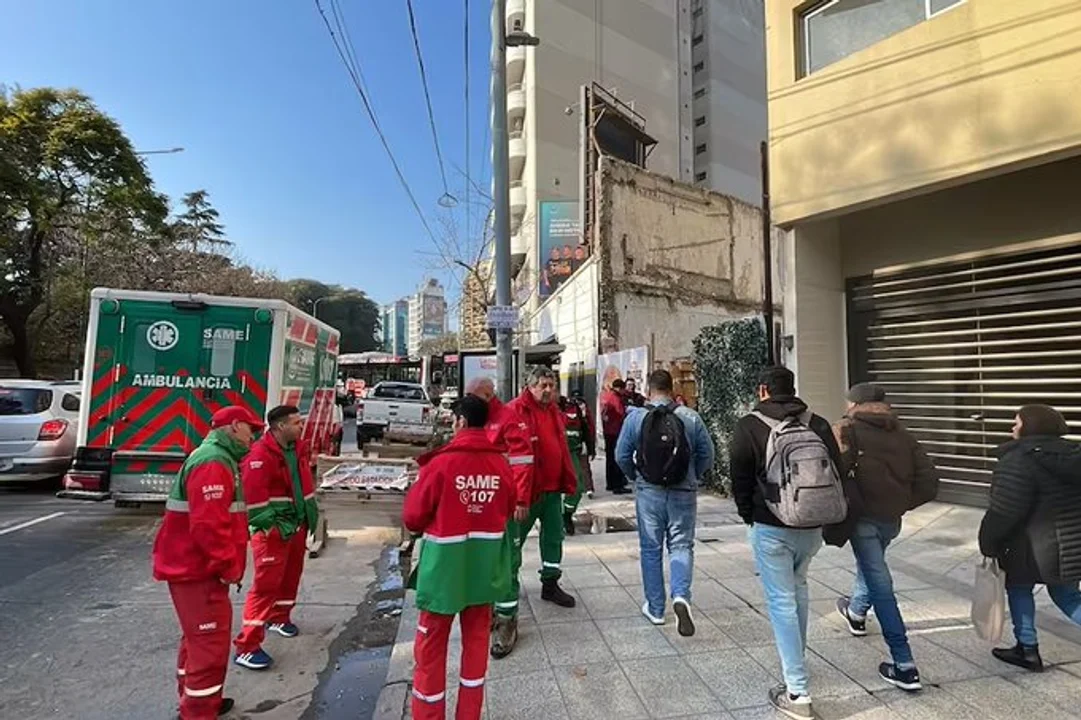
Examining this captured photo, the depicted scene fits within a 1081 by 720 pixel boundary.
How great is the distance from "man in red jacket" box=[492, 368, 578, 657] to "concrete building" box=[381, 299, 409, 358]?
Result: 9974 cm

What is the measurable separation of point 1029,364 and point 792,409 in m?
5.99

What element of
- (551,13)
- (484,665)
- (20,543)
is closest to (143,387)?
(20,543)

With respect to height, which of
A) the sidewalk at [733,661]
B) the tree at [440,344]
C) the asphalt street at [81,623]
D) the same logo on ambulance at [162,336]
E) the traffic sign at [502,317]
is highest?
the tree at [440,344]

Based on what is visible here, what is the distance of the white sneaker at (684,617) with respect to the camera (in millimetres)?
4453

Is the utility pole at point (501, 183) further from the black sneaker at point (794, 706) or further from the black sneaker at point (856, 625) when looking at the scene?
the black sneaker at point (794, 706)

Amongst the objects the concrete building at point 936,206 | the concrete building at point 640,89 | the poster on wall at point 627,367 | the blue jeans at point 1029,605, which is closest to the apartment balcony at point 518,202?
the concrete building at point 640,89

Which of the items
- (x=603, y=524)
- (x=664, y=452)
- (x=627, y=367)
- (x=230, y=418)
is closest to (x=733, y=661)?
(x=664, y=452)

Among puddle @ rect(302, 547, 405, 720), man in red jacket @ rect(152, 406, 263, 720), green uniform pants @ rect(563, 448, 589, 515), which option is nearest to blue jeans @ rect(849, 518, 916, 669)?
green uniform pants @ rect(563, 448, 589, 515)

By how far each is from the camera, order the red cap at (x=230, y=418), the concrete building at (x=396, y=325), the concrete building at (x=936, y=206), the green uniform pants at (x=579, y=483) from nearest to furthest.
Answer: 1. the red cap at (x=230, y=418)
2. the green uniform pants at (x=579, y=483)
3. the concrete building at (x=936, y=206)
4. the concrete building at (x=396, y=325)

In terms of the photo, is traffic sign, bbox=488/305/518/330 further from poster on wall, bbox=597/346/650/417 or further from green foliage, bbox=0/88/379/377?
green foliage, bbox=0/88/379/377

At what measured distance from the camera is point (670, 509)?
4602 millimetres

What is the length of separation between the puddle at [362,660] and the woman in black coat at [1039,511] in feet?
12.2

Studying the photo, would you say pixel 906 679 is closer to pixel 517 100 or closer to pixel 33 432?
pixel 33 432

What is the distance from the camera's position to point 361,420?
61.1ft
